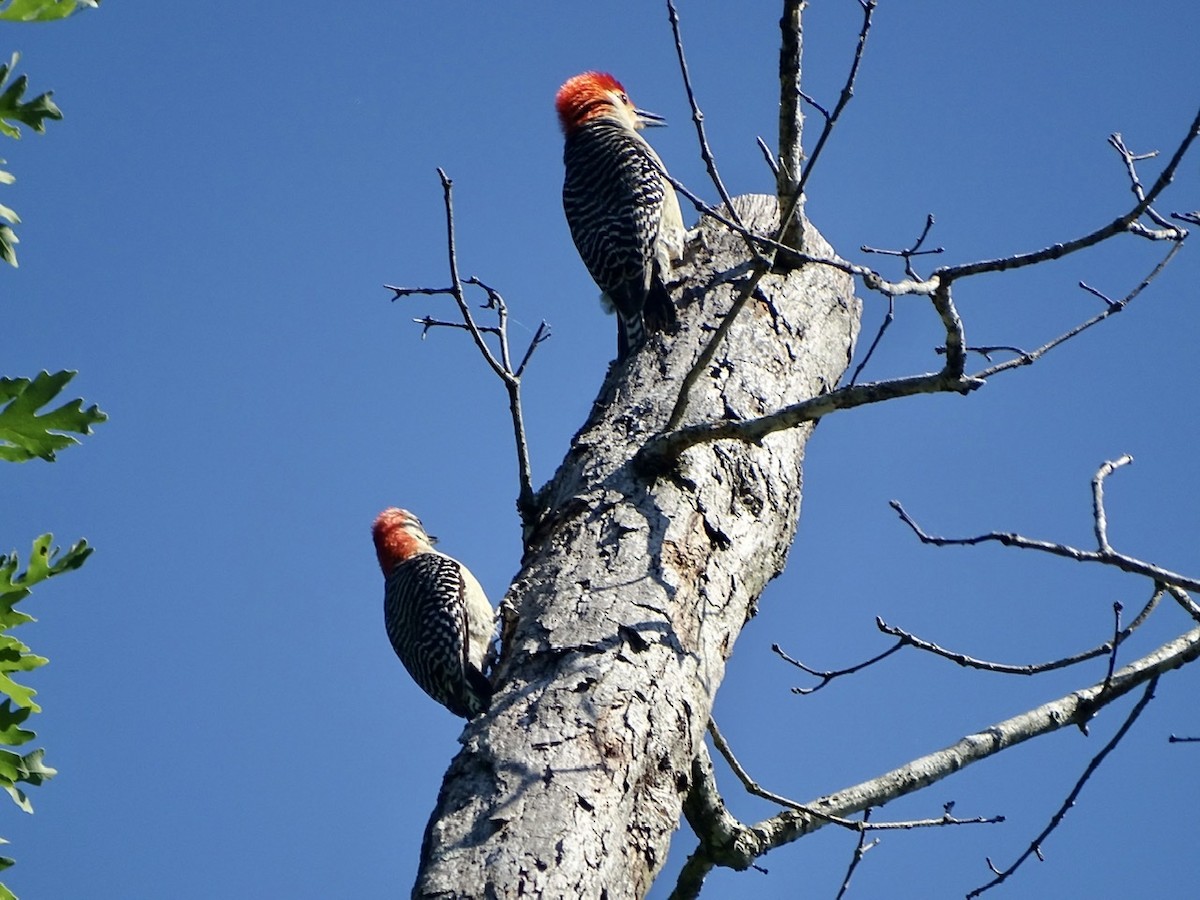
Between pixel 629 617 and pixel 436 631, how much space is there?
4.08 m

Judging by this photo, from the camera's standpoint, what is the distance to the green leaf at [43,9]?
8.28ft

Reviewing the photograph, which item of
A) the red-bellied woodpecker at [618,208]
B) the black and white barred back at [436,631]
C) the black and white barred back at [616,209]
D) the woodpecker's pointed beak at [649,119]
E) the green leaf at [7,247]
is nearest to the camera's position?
the green leaf at [7,247]

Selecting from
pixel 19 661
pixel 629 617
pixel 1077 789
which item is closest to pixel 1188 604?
pixel 1077 789

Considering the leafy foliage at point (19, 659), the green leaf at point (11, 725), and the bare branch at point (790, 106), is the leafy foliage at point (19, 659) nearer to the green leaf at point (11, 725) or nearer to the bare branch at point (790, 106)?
the green leaf at point (11, 725)

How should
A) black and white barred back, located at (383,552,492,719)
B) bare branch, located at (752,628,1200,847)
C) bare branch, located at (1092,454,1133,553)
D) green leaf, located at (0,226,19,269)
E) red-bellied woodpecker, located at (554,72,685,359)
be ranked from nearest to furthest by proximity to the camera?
1. green leaf, located at (0,226,19,269)
2. bare branch, located at (1092,454,1133,553)
3. bare branch, located at (752,628,1200,847)
4. red-bellied woodpecker, located at (554,72,685,359)
5. black and white barred back, located at (383,552,492,719)

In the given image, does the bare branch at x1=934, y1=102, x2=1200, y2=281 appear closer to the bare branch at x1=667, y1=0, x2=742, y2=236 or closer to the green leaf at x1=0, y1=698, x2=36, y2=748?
the bare branch at x1=667, y1=0, x2=742, y2=236

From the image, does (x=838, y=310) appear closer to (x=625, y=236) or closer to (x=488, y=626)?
(x=625, y=236)

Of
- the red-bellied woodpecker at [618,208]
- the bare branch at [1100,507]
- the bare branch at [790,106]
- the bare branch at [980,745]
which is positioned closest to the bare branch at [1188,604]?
the bare branch at [980,745]

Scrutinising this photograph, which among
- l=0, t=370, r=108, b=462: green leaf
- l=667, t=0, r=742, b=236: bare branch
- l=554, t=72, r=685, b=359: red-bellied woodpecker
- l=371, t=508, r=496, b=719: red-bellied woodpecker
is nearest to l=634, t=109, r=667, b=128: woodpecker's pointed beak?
l=554, t=72, r=685, b=359: red-bellied woodpecker

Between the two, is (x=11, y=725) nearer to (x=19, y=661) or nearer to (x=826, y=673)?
(x=19, y=661)

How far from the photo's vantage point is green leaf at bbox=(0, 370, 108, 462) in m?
2.64

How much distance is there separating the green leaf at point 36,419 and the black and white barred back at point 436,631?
4992 mm

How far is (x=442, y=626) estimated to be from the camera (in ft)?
25.9

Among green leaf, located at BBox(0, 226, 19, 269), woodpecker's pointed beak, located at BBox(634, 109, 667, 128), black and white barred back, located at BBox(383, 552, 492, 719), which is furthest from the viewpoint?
woodpecker's pointed beak, located at BBox(634, 109, 667, 128)
